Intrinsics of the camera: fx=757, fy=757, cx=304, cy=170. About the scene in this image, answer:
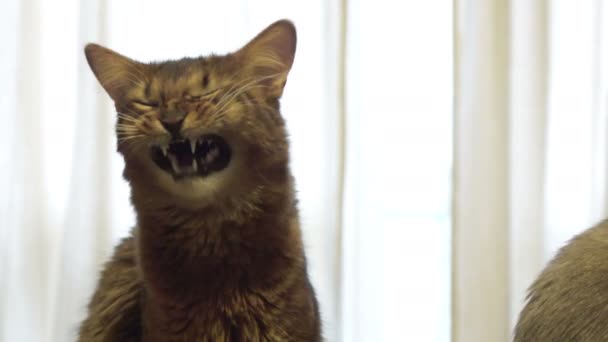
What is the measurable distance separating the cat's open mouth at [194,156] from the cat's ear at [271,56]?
116 millimetres

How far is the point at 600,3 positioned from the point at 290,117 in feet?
1.96

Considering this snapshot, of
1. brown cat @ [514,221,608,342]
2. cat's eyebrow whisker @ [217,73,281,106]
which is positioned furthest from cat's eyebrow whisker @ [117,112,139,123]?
brown cat @ [514,221,608,342]

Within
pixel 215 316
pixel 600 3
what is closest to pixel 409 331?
pixel 215 316

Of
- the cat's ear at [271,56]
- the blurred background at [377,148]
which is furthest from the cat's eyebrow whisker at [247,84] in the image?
the blurred background at [377,148]

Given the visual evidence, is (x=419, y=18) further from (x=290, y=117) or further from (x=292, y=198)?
(x=292, y=198)

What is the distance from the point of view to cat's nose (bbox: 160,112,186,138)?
3.04 ft

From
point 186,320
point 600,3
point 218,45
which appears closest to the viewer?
point 186,320

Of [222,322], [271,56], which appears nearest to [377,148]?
[271,56]

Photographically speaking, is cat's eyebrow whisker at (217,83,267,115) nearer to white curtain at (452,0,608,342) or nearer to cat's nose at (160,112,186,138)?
cat's nose at (160,112,186,138)

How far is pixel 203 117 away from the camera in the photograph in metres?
0.93

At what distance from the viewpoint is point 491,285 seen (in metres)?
1.37

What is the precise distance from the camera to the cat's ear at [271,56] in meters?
1.01

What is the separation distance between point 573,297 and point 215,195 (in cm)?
47

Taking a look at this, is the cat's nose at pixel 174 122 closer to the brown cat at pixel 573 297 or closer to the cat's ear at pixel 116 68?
the cat's ear at pixel 116 68
